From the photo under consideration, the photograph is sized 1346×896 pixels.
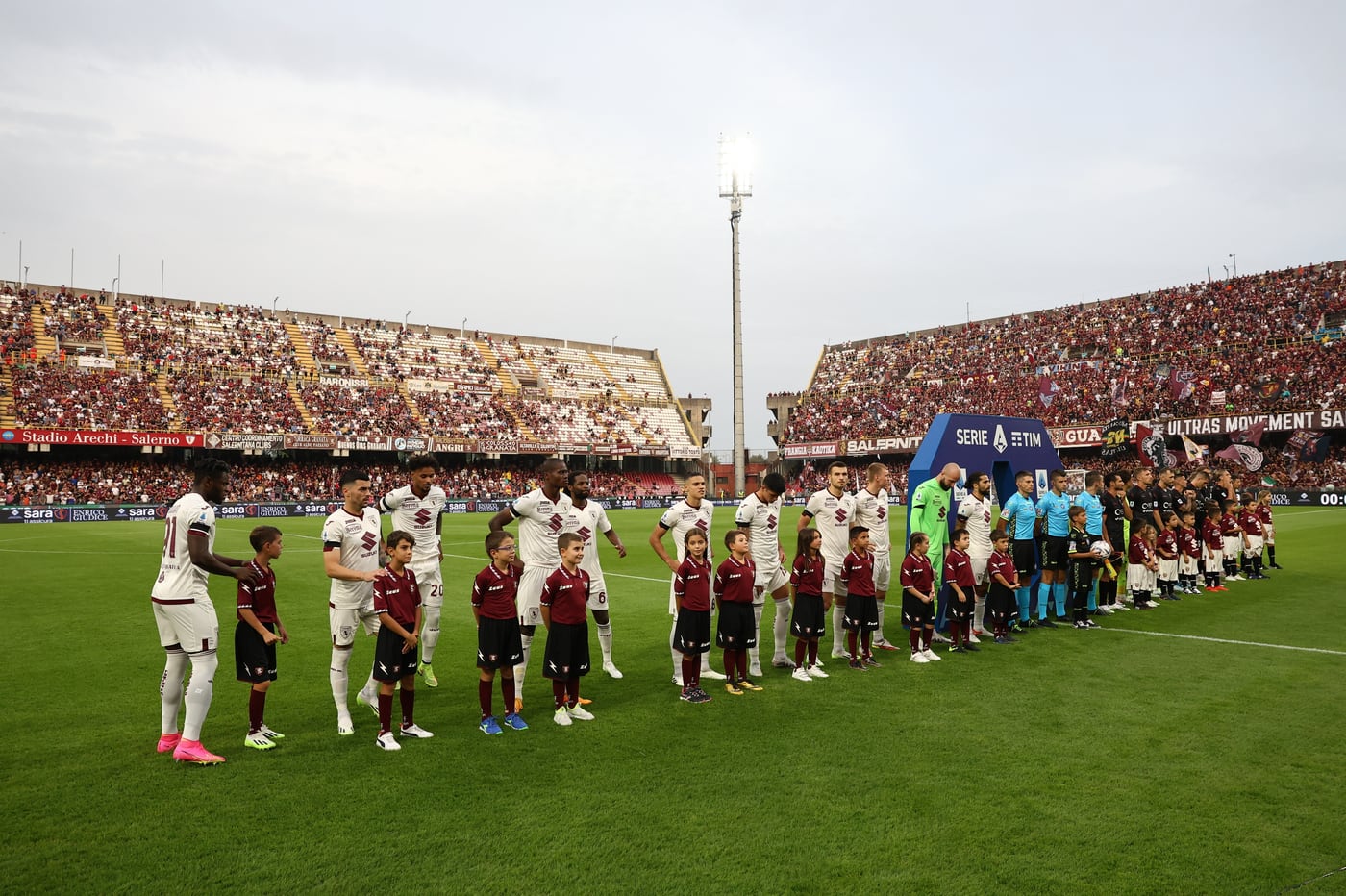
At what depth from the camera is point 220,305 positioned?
172 ft

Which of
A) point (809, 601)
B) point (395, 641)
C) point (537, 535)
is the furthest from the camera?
point (809, 601)

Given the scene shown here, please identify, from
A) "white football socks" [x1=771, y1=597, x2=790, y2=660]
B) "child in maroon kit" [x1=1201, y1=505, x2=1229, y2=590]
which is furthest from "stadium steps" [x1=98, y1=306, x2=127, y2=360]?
"child in maroon kit" [x1=1201, y1=505, x2=1229, y2=590]

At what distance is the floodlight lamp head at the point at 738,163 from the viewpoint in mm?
32375

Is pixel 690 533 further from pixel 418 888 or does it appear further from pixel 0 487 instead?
pixel 0 487

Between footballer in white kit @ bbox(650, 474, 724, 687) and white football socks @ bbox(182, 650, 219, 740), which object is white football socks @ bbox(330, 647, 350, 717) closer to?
white football socks @ bbox(182, 650, 219, 740)

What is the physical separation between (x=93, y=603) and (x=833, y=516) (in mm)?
11853

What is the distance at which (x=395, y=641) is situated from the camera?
6.23 metres

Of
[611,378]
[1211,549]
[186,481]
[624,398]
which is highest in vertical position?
[611,378]

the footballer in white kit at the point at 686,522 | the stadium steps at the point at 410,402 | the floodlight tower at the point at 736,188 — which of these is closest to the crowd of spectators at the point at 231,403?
the stadium steps at the point at 410,402

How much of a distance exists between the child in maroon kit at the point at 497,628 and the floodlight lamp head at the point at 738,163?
91.3 feet

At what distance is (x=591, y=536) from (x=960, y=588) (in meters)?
4.18

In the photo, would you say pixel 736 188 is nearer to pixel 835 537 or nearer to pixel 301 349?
pixel 835 537

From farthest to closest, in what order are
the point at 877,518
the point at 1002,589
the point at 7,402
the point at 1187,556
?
the point at 7,402
the point at 1187,556
the point at 1002,589
the point at 877,518

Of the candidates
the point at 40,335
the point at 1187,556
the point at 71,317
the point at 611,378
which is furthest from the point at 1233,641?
the point at 611,378
